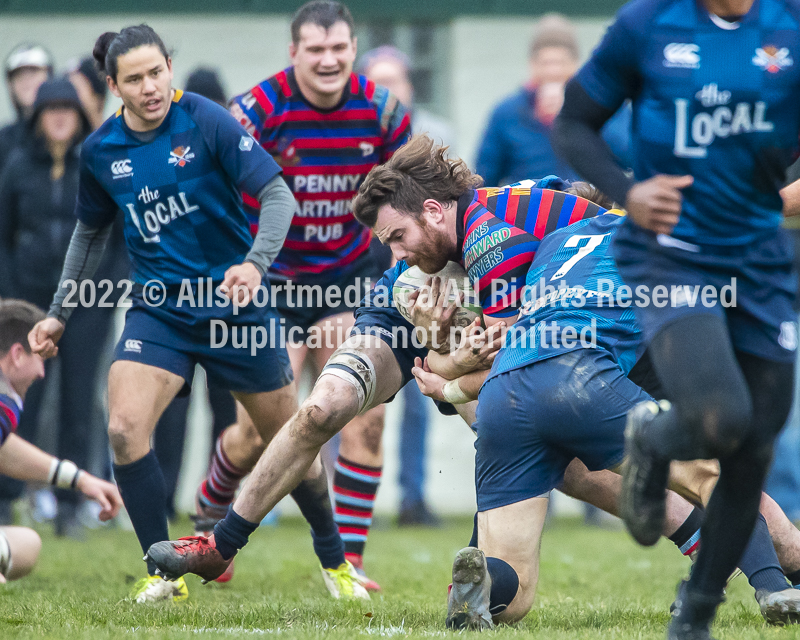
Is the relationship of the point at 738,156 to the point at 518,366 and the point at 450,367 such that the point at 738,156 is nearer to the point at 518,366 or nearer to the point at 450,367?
the point at 518,366

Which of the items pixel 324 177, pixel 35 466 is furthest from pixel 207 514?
pixel 324 177

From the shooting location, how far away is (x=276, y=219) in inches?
178

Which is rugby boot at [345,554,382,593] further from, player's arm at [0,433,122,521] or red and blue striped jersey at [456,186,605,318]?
red and blue striped jersey at [456,186,605,318]

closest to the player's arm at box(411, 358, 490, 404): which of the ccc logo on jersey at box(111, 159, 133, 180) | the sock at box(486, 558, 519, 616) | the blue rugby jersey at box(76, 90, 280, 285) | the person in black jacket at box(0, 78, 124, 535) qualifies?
the sock at box(486, 558, 519, 616)

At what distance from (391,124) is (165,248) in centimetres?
149

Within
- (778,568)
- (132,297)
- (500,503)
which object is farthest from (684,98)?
(132,297)

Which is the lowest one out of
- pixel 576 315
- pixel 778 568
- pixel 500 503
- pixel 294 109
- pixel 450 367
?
pixel 778 568

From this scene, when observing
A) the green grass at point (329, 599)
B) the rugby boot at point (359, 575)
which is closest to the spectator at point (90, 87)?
the green grass at point (329, 599)

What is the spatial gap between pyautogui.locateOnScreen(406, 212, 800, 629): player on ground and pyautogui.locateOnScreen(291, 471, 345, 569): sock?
1.22 metres

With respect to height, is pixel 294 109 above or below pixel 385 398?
above

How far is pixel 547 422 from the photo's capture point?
360cm

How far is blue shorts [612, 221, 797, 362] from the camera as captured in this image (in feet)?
10.1

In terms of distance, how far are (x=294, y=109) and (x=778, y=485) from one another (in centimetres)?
511

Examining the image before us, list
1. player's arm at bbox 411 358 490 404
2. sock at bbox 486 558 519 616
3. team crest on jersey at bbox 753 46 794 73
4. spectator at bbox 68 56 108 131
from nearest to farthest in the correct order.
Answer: team crest on jersey at bbox 753 46 794 73
sock at bbox 486 558 519 616
player's arm at bbox 411 358 490 404
spectator at bbox 68 56 108 131
